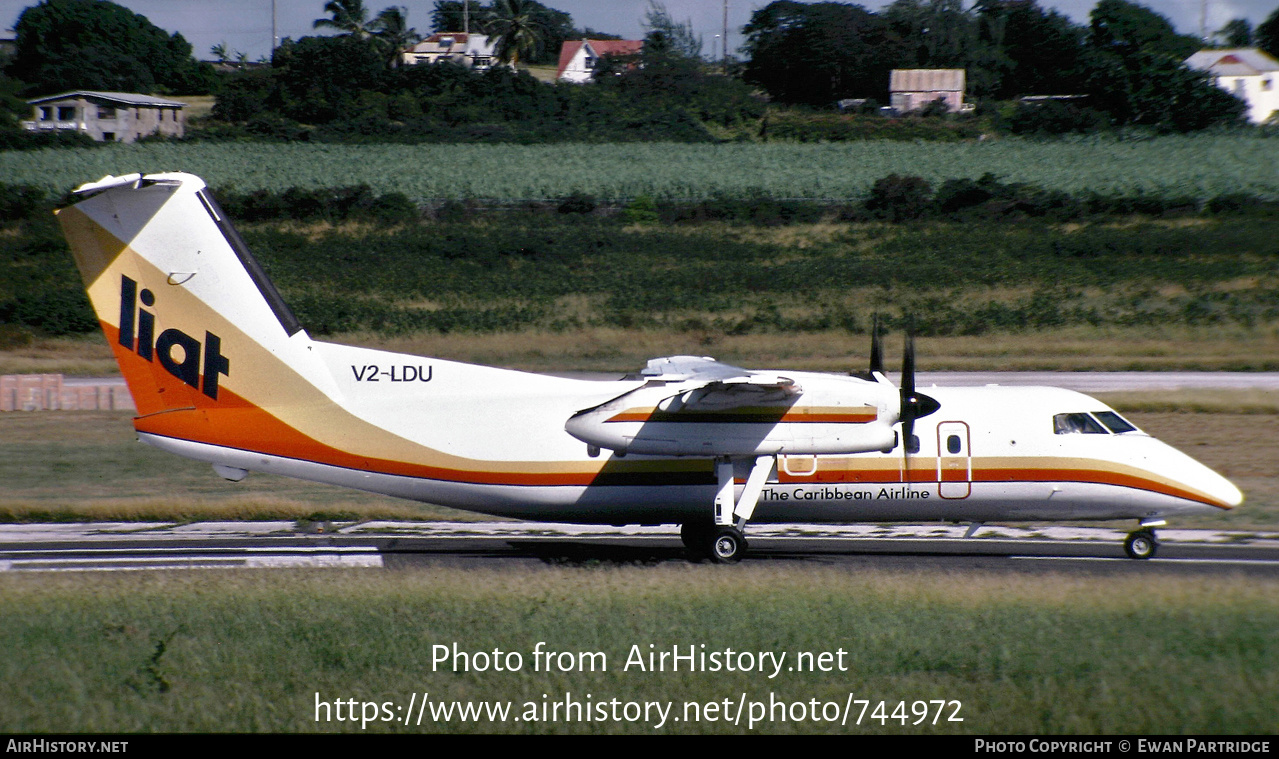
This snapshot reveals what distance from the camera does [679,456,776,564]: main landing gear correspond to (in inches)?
719

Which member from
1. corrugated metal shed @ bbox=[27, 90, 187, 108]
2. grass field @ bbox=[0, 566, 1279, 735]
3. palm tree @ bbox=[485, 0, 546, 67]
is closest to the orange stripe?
grass field @ bbox=[0, 566, 1279, 735]

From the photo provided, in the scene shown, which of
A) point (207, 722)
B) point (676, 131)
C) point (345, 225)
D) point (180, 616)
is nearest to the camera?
point (207, 722)

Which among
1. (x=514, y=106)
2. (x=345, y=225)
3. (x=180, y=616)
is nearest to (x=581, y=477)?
(x=180, y=616)

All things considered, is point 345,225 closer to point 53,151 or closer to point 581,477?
point 53,151

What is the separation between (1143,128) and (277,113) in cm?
5796

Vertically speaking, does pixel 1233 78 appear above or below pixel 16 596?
above

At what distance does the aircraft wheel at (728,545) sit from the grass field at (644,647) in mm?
2355

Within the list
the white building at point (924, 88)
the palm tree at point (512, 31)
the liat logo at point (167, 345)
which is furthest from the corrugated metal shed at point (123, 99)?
the liat logo at point (167, 345)

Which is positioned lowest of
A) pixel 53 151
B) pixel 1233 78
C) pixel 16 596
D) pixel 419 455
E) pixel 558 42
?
pixel 16 596

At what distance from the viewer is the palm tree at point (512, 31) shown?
100 metres

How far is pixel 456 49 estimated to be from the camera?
10481 centimetres

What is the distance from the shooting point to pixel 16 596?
1493cm

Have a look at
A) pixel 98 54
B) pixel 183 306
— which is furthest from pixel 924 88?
pixel 183 306

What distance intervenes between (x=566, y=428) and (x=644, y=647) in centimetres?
612
